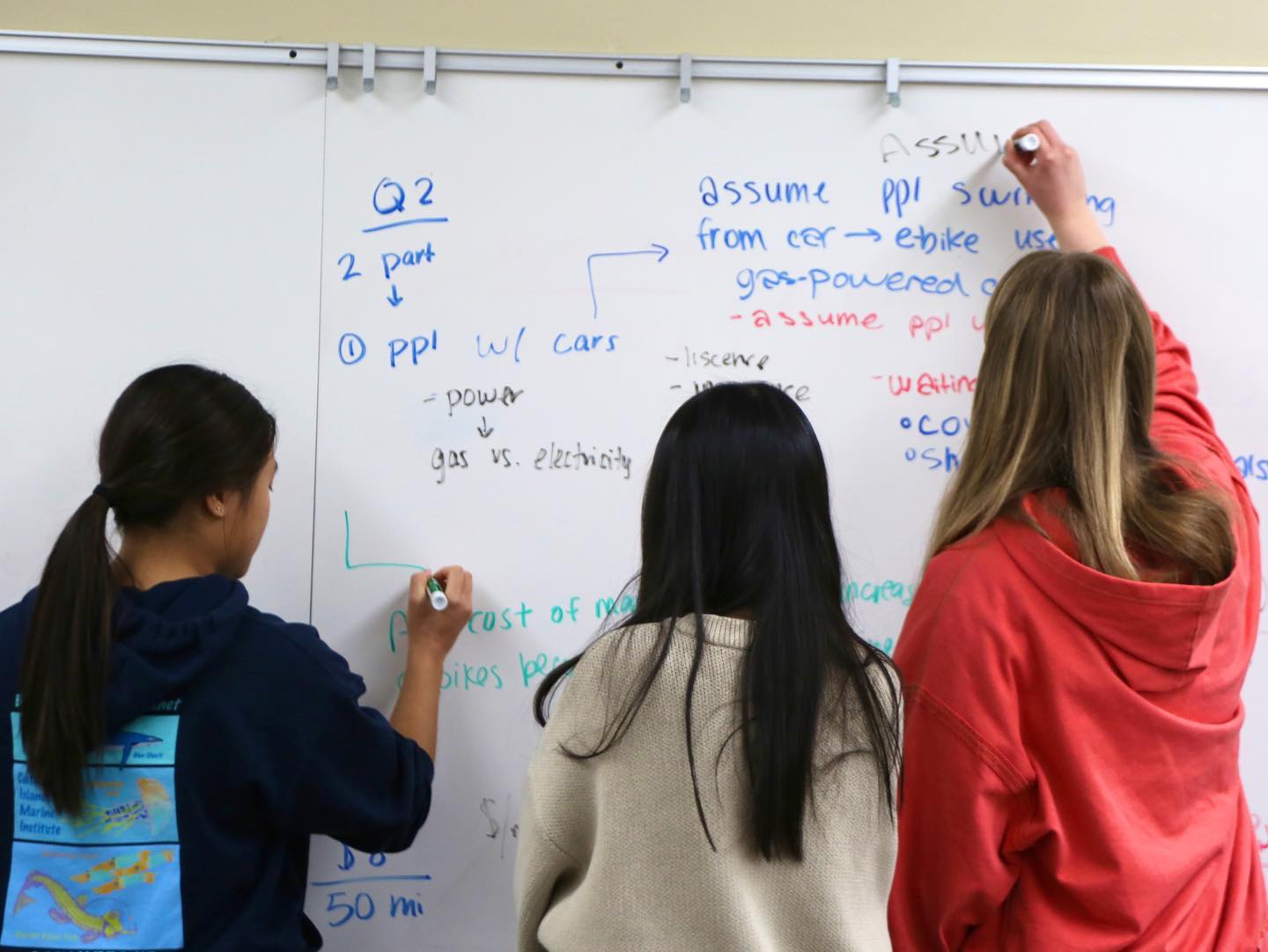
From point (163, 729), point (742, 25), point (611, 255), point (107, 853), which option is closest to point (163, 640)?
point (163, 729)

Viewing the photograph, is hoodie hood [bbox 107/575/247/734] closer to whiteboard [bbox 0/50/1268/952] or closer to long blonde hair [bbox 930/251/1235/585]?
whiteboard [bbox 0/50/1268/952]

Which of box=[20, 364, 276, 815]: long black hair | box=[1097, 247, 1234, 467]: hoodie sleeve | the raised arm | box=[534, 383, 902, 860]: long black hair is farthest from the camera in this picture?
the raised arm

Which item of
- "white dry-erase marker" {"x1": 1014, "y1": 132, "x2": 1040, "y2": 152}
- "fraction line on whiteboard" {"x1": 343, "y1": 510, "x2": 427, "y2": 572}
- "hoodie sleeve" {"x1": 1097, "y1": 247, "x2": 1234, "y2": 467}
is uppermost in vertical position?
"white dry-erase marker" {"x1": 1014, "y1": 132, "x2": 1040, "y2": 152}

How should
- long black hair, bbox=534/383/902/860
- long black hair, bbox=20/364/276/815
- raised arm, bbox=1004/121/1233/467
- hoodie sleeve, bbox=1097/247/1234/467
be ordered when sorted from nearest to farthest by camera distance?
long black hair, bbox=534/383/902/860 → long black hair, bbox=20/364/276/815 → hoodie sleeve, bbox=1097/247/1234/467 → raised arm, bbox=1004/121/1233/467

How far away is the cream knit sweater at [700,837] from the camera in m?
0.99

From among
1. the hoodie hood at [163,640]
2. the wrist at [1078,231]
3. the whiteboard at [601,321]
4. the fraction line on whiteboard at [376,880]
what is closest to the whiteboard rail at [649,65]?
the whiteboard at [601,321]

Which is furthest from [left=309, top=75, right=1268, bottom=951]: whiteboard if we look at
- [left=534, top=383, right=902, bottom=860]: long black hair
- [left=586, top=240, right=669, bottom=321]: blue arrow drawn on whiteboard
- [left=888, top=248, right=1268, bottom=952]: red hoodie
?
[left=534, top=383, right=902, bottom=860]: long black hair

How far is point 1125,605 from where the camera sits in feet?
3.72

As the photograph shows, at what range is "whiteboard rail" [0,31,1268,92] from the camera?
1568 millimetres

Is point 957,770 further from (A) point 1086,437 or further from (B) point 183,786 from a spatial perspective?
(B) point 183,786

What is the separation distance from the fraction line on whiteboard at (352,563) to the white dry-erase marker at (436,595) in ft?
0.14

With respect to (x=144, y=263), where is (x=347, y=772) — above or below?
below

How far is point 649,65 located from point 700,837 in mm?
1081

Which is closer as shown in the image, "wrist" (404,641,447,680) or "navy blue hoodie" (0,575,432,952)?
"navy blue hoodie" (0,575,432,952)
